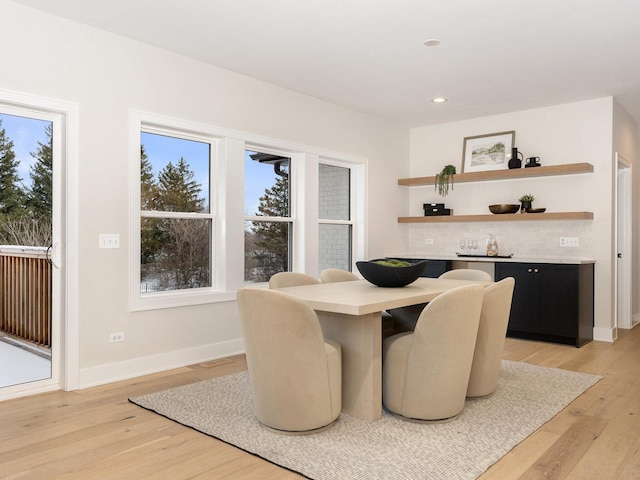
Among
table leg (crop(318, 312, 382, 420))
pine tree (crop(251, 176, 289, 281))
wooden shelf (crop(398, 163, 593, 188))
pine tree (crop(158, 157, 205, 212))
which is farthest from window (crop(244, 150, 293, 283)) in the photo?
table leg (crop(318, 312, 382, 420))

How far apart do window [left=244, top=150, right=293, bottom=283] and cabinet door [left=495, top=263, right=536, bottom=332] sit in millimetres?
2503

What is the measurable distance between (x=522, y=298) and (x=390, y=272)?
276 cm

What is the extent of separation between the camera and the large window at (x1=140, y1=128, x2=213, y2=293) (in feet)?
14.4

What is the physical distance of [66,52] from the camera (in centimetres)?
373

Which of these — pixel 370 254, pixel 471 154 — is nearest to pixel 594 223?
pixel 471 154

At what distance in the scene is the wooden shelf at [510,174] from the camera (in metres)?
5.66

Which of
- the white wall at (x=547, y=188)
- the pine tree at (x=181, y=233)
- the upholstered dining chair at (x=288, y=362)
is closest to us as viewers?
the upholstered dining chair at (x=288, y=362)

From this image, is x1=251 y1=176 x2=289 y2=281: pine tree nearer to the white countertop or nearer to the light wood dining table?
the white countertop

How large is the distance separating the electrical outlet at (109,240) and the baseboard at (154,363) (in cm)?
91

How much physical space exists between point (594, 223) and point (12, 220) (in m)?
5.63

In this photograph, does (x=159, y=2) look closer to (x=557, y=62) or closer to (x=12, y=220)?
(x=12, y=220)

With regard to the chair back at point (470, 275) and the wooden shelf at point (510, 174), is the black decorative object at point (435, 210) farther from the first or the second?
the chair back at point (470, 275)

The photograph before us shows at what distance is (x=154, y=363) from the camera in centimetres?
425

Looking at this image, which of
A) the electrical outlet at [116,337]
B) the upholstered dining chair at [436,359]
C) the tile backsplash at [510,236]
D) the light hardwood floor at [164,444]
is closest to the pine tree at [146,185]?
the electrical outlet at [116,337]
